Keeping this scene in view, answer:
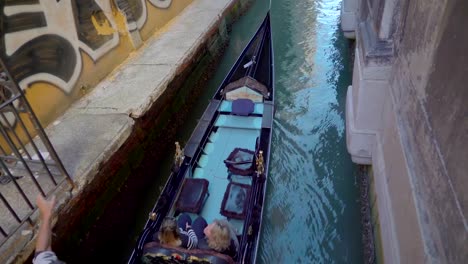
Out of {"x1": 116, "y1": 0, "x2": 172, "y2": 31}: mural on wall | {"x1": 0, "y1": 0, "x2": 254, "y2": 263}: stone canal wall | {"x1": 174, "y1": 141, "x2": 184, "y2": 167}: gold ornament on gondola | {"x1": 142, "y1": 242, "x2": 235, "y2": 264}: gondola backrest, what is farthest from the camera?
{"x1": 116, "y1": 0, "x2": 172, "y2": 31}: mural on wall

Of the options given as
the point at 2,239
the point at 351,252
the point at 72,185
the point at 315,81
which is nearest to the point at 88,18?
the point at 72,185

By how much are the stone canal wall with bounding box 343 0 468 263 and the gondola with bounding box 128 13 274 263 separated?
1.14m

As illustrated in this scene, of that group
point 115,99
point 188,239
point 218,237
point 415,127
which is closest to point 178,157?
point 188,239

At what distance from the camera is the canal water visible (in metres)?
3.57

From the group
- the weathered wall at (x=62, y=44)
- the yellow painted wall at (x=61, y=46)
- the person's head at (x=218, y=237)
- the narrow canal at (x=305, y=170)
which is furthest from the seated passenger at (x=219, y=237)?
the weathered wall at (x=62, y=44)

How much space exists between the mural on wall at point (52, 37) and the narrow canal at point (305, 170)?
5.64 feet

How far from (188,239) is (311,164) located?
235 cm

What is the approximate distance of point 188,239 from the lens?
2.66 m

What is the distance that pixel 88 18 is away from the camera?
4.81 meters

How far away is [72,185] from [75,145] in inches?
28.7

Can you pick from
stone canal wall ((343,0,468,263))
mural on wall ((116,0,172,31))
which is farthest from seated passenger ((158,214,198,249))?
mural on wall ((116,0,172,31))

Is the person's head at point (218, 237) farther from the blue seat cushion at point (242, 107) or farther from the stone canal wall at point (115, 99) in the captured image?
the blue seat cushion at point (242, 107)

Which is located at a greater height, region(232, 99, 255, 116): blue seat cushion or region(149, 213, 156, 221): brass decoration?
region(232, 99, 255, 116): blue seat cushion

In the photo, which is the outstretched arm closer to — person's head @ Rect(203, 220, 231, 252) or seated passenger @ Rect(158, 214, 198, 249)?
seated passenger @ Rect(158, 214, 198, 249)
